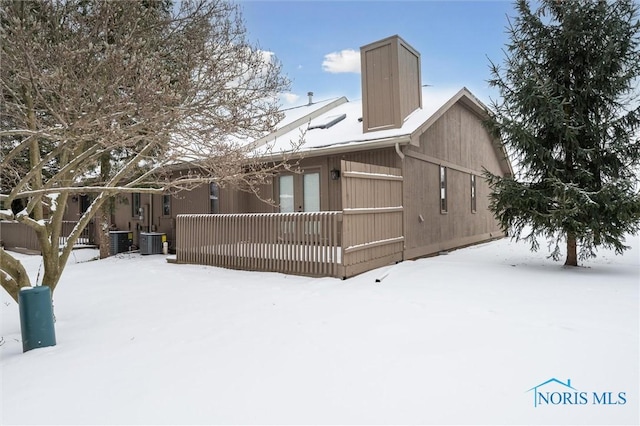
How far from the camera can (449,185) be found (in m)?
11.8

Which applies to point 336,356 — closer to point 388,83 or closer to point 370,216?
point 370,216

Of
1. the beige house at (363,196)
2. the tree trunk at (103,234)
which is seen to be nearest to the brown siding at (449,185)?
the beige house at (363,196)

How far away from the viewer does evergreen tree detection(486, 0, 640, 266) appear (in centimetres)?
739

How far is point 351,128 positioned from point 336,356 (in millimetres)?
8577

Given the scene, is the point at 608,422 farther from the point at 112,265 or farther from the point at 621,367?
the point at 112,265

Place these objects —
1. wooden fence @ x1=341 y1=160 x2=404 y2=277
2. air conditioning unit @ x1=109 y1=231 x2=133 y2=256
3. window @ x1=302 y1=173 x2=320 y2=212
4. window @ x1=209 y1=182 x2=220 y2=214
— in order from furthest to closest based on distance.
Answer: air conditioning unit @ x1=109 y1=231 x2=133 y2=256
window @ x1=209 y1=182 x2=220 y2=214
window @ x1=302 y1=173 x2=320 y2=212
wooden fence @ x1=341 y1=160 x2=404 y2=277

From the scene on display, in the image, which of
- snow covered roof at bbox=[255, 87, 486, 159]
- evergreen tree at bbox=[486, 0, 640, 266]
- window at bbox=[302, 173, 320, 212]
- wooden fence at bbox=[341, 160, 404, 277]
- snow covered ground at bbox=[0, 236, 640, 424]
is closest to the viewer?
snow covered ground at bbox=[0, 236, 640, 424]

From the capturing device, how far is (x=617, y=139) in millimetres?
7758

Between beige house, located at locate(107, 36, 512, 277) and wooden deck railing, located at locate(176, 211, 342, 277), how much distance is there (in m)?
0.02

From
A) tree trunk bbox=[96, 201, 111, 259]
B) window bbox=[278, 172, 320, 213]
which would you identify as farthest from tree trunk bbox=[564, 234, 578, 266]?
tree trunk bbox=[96, 201, 111, 259]

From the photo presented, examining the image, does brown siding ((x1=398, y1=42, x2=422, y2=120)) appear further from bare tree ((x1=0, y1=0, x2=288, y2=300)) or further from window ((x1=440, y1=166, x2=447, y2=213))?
bare tree ((x1=0, y1=0, x2=288, y2=300))

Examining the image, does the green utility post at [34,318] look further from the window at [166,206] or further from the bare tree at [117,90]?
the window at [166,206]

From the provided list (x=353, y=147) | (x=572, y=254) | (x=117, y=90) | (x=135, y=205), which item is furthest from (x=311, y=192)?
(x=135, y=205)

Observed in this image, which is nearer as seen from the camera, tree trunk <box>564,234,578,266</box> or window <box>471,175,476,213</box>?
tree trunk <box>564,234,578,266</box>
